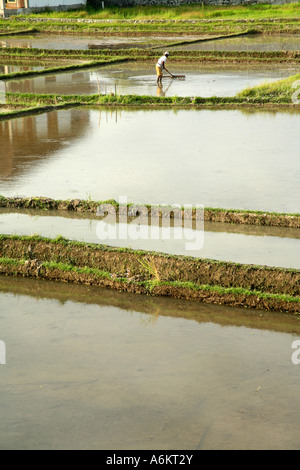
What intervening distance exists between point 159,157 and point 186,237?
324cm

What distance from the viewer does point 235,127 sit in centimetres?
1141

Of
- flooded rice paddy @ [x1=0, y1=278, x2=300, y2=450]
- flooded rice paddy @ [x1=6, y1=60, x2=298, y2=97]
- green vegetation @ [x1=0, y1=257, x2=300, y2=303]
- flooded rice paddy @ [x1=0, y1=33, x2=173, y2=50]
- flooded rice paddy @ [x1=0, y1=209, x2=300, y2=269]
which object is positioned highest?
flooded rice paddy @ [x1=0, y1=33, x2=173, y2=50]

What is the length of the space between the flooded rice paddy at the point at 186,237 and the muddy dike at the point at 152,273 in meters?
0.32

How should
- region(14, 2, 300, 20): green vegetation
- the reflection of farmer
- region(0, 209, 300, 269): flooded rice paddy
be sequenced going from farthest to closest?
region(14, 2, 300, 20): green vegetation < the reflection of farmer < region(0, 209, 300, 269): flooded rice paddy

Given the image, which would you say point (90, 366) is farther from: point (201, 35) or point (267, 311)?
point (201, 35)

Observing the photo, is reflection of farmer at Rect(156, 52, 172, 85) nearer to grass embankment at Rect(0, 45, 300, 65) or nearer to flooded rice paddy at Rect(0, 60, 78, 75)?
grass embankment at Rect(0, 45, 300, 65)

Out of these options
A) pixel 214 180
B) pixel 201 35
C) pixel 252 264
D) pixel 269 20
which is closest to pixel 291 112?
pixel 214 180

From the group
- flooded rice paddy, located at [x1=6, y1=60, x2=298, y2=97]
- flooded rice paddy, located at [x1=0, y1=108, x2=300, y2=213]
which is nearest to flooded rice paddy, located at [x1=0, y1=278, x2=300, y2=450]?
flooded rice paddy, located at [x1=0, y1=108, x2=300, y2=213]

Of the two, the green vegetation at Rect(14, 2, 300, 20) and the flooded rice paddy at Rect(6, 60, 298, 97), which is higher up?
the green vegetation at Rect(14, 2, 300, 20)

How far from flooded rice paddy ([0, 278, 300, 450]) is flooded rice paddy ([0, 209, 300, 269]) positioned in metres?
0.76

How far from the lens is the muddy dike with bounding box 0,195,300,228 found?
6.63 m

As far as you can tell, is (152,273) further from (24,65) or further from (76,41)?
(76,41)

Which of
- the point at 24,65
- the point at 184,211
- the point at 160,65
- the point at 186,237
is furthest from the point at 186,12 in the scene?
the point at 186,237

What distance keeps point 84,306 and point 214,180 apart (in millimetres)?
3339
